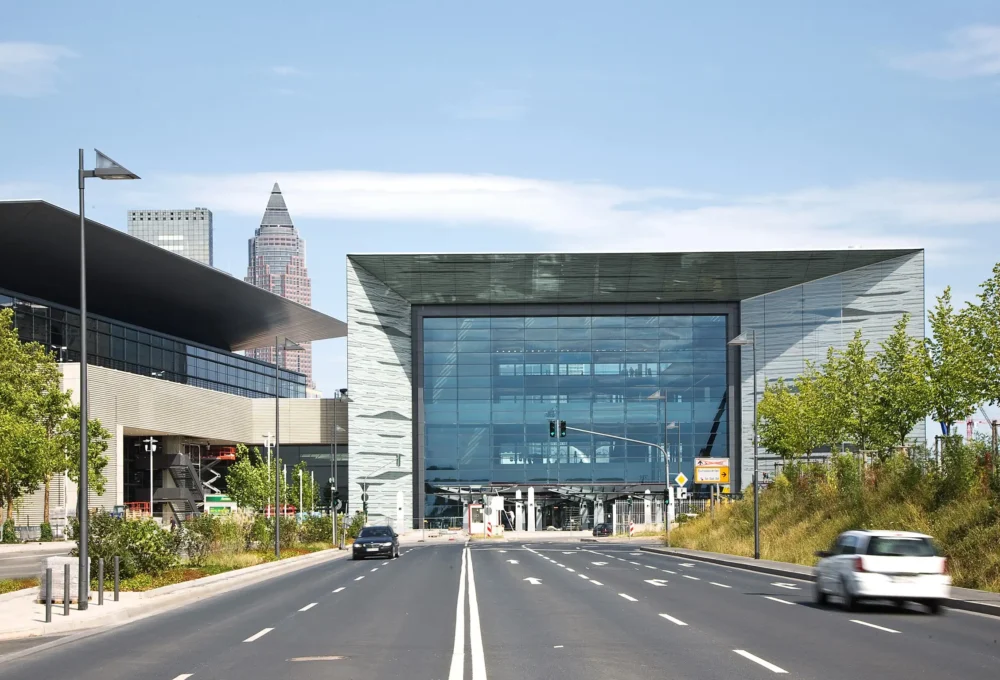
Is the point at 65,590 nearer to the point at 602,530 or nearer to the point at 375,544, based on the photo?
the point at 375,544

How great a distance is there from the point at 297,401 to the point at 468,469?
17.1 meters

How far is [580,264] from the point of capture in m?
93.2

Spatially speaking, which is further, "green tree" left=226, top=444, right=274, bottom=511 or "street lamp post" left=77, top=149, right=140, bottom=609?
"green tree" left=226, top=444, right=274, bottom=511

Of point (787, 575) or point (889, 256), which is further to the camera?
point (889, 256)

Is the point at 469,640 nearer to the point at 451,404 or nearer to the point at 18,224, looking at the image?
the point at 18,224

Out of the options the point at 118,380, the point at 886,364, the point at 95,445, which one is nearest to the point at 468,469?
the point at 118,380

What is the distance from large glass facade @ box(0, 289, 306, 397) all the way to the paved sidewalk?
40608mm

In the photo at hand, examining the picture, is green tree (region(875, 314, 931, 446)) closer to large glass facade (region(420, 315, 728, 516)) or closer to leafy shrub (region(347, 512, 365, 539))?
leafy shrub (region(347, 512, 365, 539))

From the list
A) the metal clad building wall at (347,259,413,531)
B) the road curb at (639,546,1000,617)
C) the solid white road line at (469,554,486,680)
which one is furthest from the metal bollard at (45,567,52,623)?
the metal clad building wall at (347,259,413,531)

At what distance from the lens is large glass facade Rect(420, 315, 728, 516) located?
326ft

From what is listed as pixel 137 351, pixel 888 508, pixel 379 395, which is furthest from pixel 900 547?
pixel 137 351

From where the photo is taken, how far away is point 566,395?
328 ft

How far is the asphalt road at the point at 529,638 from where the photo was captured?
551 inches

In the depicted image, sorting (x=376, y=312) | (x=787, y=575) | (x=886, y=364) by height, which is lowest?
(x=787, y=575)
